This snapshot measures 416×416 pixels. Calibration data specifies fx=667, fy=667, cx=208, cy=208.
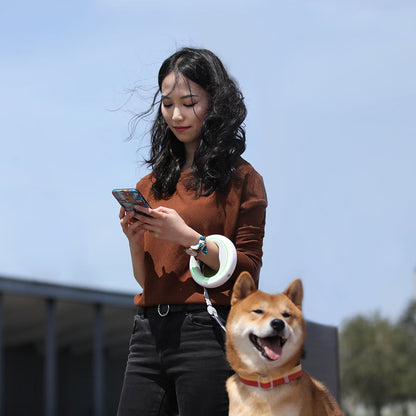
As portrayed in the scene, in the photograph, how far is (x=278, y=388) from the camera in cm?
222

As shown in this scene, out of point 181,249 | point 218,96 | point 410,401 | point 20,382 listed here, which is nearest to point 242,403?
point 181,249

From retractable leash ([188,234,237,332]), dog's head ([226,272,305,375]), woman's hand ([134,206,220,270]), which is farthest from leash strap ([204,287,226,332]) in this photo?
dog's head ([226,272,305,375])

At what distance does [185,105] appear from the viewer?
298 centimetres

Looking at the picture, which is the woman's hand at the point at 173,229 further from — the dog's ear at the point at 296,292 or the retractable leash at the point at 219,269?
the dog's ear at the point at 296,292

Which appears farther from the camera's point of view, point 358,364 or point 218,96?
point 358,364

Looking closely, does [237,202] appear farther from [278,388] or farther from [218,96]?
[278,388]

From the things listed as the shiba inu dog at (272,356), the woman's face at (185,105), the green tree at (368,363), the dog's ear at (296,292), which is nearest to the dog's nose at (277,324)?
the shiba inu dog at (272,356)

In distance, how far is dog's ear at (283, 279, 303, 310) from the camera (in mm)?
2277

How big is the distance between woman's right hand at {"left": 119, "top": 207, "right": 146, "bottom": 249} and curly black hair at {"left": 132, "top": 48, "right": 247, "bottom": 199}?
0.22 metres

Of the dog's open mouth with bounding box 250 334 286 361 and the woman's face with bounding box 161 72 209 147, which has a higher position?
the woman's face with bounding box 161 72 209 147

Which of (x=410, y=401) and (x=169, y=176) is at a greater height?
(x=169, y=176)

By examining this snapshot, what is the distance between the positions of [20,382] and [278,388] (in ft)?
122

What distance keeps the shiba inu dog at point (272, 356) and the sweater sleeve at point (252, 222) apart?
0.42 m

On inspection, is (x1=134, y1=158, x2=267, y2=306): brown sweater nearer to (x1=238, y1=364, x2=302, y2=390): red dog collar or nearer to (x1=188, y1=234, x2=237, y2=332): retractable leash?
(x1=188, y1=234, x2=237, y2=332): retractable leash
